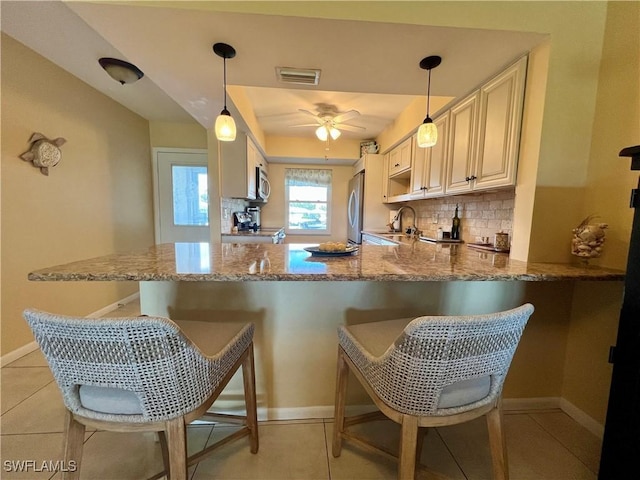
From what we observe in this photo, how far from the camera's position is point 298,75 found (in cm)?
178

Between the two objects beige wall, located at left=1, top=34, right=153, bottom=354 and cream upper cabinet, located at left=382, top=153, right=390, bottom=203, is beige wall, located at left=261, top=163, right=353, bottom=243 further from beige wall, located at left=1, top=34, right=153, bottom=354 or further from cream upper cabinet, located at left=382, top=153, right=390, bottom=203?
beige wall, located at left=1, top=34, right=153, bottom=354

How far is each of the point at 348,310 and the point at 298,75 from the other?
5.08ft

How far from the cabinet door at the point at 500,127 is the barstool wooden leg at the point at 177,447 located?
199 cm

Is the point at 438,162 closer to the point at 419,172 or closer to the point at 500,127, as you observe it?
the point at 419,172

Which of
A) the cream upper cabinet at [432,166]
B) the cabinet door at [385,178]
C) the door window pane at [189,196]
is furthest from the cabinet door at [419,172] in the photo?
the door window pane at [189,196]

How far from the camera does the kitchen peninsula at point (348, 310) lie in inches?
56.4

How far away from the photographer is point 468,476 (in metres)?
1.24

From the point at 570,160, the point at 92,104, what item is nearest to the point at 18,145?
the point at 92,104

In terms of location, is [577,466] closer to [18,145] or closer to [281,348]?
[281,348]

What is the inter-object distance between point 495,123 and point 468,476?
198 centimetres

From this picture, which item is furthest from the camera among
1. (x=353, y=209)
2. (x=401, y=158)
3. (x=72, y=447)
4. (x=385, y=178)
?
(x=353, y=209)

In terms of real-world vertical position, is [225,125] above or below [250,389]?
above

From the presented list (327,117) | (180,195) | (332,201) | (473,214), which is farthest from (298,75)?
(332,201)

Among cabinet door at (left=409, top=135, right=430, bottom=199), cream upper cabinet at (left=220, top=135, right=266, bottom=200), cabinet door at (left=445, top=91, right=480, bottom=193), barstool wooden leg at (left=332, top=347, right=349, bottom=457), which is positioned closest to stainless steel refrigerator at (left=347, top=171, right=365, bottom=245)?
cabinet door at (left=409, top=135, right=430, bottom=199)
